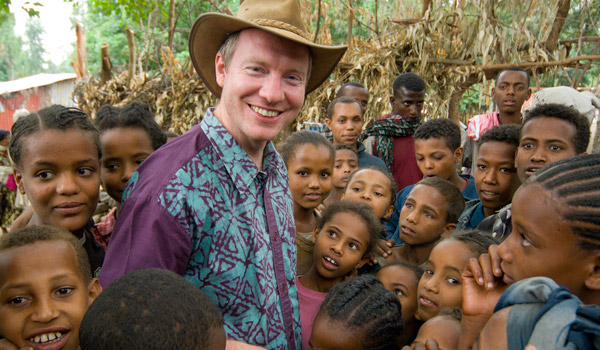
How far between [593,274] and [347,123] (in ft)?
12.4

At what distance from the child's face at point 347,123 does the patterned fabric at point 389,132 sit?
0.34m

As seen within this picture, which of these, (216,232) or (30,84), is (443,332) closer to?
(216,232)

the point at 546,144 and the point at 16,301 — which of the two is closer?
the point at 16,301

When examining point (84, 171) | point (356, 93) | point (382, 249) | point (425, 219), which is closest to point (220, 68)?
point (84, 171)

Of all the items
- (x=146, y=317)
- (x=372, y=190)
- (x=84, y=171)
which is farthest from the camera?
(x=372, y=190)

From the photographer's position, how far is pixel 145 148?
272 cm

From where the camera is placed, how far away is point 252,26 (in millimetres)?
1713

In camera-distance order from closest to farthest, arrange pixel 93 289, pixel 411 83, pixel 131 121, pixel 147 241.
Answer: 1. pixel 147 241
2. pixel 93 289
3. pixel 131 121
4. pixel 411 83

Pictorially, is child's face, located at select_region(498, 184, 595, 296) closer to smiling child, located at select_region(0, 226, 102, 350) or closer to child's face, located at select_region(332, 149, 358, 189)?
smiling child, located at select_region(0, 226, 102, 350)

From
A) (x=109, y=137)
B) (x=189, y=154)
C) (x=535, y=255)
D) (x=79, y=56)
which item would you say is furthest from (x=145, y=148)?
(x=79, y=56)

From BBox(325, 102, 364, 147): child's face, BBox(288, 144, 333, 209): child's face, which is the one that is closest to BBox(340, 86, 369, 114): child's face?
BBox(325, 102, 364, 147): child's face

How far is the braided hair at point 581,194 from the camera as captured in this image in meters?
1.28

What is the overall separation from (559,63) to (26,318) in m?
7.11

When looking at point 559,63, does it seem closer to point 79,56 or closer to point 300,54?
point 300,54
